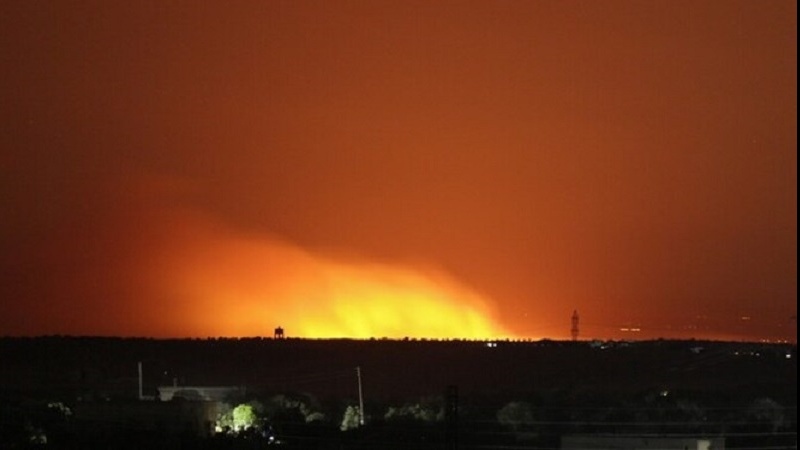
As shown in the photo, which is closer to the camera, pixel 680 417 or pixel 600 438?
pixel 600 438

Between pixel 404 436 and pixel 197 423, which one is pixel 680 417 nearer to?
pixel 404 436

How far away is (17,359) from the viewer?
90.1m

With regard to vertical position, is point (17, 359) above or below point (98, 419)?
above

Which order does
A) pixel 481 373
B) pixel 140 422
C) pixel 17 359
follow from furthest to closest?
1. pixel 17 359
2. pixel 481 373
3. pixel 140 422

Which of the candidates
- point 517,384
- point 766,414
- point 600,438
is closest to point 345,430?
point 600,438

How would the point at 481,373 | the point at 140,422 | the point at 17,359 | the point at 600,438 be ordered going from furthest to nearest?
the point at 17,359
the point at 481,373
the point at 140,422
the point at 600,438

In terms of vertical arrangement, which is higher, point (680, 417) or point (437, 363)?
point (437, 363)

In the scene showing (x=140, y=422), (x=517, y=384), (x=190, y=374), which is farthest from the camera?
(x=190, y=374)

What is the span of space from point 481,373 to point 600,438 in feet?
170

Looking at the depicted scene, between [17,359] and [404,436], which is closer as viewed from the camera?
[404,436]

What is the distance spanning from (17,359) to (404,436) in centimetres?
6567

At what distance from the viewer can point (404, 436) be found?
1105 inches

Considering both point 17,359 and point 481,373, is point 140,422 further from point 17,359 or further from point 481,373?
point 17,359

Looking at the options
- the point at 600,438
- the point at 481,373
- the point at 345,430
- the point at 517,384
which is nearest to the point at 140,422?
the point at 345,430
